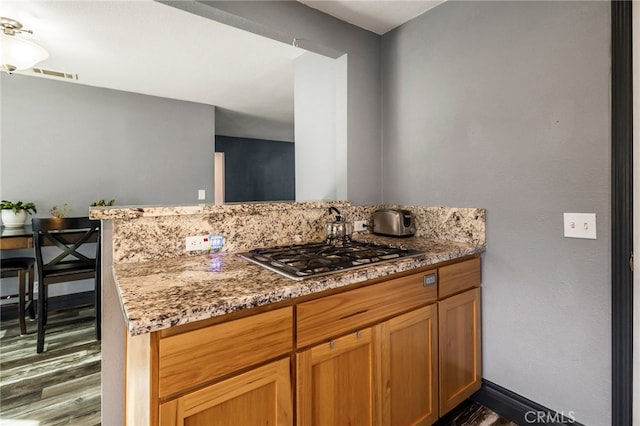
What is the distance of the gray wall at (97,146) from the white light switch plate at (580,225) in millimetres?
3889

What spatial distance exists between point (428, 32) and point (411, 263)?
1.52m

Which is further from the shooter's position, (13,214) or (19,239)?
(13,214)

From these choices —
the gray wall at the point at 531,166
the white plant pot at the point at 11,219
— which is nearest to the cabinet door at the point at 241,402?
the gray wall at the point at 531,166

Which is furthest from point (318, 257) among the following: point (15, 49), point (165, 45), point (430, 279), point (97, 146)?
point (97, 146)

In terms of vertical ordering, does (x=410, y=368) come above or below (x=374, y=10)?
below

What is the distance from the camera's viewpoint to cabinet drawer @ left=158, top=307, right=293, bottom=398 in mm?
803

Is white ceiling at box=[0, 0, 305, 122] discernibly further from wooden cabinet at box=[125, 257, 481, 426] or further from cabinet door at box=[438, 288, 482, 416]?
cabinet door at box=[438, 288, 482, 416]

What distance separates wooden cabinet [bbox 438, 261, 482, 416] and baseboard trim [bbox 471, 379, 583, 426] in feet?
0.23

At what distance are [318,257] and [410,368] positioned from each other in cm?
63

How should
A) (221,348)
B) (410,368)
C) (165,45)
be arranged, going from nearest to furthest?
(221,348), (410,368), (165,45)

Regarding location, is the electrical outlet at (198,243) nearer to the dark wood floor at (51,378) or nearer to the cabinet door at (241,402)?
the cabinet door at (241,402)

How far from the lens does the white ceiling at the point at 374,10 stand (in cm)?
185

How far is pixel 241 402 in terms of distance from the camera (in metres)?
0.92

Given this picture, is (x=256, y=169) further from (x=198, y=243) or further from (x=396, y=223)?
(x=198, y=243)
